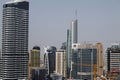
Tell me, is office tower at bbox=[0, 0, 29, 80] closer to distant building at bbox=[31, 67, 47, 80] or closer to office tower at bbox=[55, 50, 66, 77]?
distant building at bbox=[31, 67, 47, 80]

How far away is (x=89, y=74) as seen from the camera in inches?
2403

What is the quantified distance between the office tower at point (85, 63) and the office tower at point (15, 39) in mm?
9293

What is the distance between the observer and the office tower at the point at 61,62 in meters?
70.2

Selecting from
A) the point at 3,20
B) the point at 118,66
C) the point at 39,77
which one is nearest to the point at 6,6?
the point at 3,20


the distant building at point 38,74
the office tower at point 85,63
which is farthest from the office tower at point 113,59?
the distant building at point 38,74

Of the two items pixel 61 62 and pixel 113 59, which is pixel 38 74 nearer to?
pixel 113 59

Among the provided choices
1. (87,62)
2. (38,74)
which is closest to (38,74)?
(38,74)

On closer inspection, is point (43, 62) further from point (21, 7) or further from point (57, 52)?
point (21, 7)

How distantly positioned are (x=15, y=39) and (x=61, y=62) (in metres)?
16.3

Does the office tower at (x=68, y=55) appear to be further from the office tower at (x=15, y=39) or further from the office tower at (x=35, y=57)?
the office tower at (x=15, y=39)

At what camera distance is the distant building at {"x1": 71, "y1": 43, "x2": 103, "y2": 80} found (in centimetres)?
6128

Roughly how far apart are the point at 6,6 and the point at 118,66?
19591mm

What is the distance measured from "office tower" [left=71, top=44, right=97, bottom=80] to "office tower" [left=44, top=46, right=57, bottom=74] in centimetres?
600

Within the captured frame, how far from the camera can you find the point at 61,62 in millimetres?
72938
